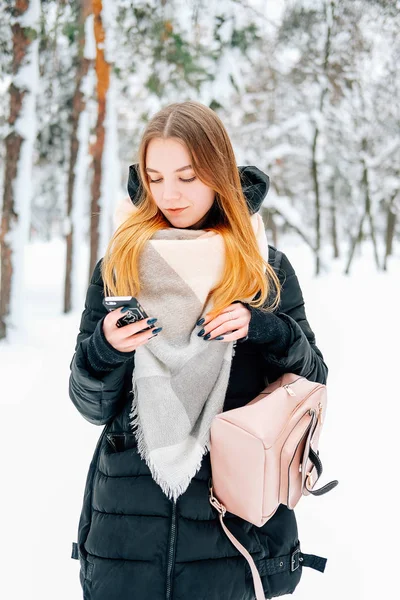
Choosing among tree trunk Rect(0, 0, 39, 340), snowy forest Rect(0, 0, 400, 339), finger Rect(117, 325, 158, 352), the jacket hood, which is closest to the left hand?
finger Rect(117, 325, 158, 352)

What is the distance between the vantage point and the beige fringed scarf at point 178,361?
5.83 feet

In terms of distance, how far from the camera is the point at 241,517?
1763 mm

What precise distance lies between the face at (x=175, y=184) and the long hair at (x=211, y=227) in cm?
3

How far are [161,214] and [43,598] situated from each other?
208 centimetres

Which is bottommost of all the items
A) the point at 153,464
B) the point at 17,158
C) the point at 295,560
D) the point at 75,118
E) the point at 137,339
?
the point at 295,560

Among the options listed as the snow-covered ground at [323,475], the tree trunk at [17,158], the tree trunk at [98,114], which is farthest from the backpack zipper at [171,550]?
the tree trunk at [98,114]

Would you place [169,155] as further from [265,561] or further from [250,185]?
[265,561]

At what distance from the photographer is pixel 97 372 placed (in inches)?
70.4

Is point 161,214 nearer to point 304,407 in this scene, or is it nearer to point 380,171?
point 304,407

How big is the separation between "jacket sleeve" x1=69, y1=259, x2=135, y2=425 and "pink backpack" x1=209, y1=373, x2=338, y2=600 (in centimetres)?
36

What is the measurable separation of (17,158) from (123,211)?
6.58 meters

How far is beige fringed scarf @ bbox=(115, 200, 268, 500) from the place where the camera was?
178 centimetres

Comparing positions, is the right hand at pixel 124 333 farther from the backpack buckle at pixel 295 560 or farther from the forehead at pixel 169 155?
the backpack buckle at pixel 295 560

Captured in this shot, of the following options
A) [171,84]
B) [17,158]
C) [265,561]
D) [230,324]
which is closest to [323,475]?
[265,561]
